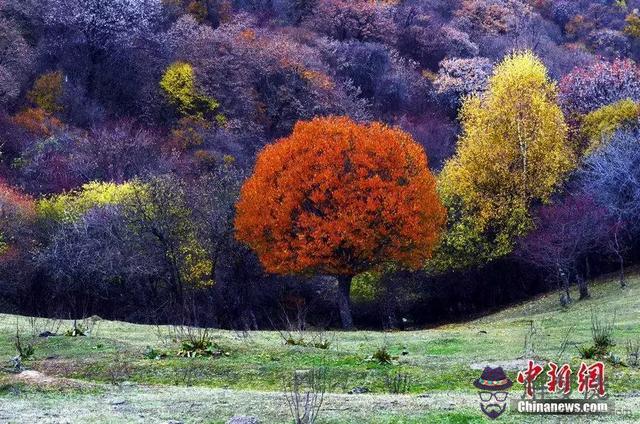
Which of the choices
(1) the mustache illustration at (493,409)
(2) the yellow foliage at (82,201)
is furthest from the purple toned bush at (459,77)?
(1) the mustache illustration at (493,409)

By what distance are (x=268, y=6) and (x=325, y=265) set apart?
58260mm

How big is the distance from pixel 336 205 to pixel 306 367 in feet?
60.3

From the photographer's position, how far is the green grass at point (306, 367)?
11.8 m

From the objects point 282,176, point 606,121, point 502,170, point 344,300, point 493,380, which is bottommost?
point 493,380

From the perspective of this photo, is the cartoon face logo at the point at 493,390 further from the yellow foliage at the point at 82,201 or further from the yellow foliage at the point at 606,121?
the yellow foliage at the point at 606,121

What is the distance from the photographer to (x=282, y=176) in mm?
34719

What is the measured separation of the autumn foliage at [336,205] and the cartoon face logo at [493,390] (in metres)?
18.9

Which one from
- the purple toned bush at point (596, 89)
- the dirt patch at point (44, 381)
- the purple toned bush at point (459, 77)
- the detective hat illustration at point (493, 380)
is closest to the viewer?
the detective hat illustration at point (493, 380)

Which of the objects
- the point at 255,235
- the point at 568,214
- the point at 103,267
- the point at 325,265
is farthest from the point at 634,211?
the point at 103,267

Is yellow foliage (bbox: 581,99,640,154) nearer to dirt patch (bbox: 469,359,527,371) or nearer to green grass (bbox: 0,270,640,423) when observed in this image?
green grass (bbox: 0,270,640,423)

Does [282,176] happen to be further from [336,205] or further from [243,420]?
[243,420]

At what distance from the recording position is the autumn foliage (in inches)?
1337

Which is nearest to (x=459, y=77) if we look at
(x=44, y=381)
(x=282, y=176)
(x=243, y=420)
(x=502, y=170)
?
(x=502, y=170)

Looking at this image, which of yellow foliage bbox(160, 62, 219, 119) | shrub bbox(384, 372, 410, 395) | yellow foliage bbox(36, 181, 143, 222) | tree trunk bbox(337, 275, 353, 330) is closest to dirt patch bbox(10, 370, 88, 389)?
shrub bbox(384, 372, 410, 395)
